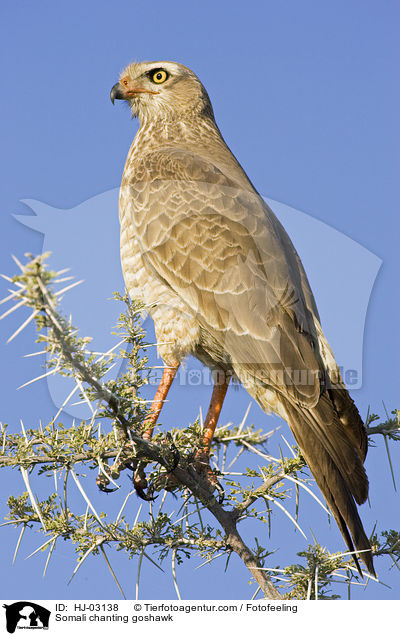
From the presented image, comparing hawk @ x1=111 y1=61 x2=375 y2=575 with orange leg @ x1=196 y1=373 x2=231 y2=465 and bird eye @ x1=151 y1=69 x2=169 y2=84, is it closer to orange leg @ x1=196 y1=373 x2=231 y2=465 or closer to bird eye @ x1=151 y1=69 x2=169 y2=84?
orange leg @ x1=196 y1=373 x2=231 y2=465

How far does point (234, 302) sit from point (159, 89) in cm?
264

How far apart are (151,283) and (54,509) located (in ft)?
6.00

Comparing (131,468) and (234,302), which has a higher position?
(234,302)

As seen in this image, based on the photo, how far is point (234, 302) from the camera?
14.7ft

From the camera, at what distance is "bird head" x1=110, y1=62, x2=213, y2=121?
240 inches

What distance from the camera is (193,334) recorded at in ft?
15.2

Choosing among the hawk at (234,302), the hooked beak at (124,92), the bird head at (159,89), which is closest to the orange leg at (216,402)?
the hawk at (234,302)

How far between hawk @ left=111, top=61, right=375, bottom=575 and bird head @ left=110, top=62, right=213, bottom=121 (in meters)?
0.73

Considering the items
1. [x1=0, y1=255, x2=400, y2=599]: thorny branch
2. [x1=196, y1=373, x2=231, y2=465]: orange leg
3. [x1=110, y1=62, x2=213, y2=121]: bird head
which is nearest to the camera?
[x1=0, y1=255, x2=400, y2=599]: thorny branch
